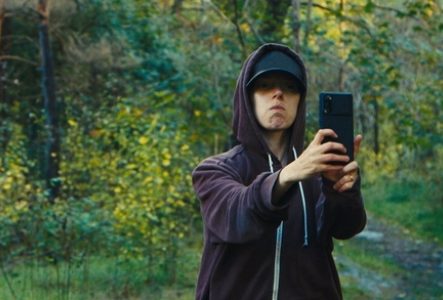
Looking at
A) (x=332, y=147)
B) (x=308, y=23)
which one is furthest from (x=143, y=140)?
(x=332, y=147)

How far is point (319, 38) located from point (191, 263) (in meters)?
3.78

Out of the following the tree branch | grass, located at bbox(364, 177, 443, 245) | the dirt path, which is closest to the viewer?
the dirt path

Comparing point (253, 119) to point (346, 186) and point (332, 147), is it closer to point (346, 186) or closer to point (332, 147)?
point (346, 186)

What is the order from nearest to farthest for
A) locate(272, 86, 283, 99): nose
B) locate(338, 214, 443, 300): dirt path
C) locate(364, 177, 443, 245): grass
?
1. locate(272, 86, 283, 99): nose
2. locate(338, 214, 443, 300): dirt path
3. locate(364, 177, 443, 245): grass

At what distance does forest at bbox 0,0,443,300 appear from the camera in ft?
31.7

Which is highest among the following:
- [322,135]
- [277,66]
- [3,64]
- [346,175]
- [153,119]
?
[3,64]

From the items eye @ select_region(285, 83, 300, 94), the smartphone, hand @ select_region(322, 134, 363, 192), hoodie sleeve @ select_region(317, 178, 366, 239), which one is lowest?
hoodie sleeve @ select_region(317, 178, 366, 239)

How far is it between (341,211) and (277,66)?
1.61ft

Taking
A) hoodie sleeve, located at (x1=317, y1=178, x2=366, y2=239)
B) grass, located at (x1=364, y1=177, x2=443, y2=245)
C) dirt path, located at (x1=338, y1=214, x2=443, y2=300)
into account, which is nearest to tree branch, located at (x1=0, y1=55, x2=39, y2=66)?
dirt path, located at (x1=338, y1=214, x2=443, y2=300)

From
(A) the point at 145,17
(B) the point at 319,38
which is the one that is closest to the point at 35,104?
(A) the point at 145,17

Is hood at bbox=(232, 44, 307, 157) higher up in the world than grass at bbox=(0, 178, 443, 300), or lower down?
higher up

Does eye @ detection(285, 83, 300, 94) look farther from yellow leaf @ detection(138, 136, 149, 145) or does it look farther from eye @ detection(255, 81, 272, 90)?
yellow leaf @ detection(138, 136, 149, 145)

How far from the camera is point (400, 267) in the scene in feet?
46.4

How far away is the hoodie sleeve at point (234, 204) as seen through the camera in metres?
2.87
